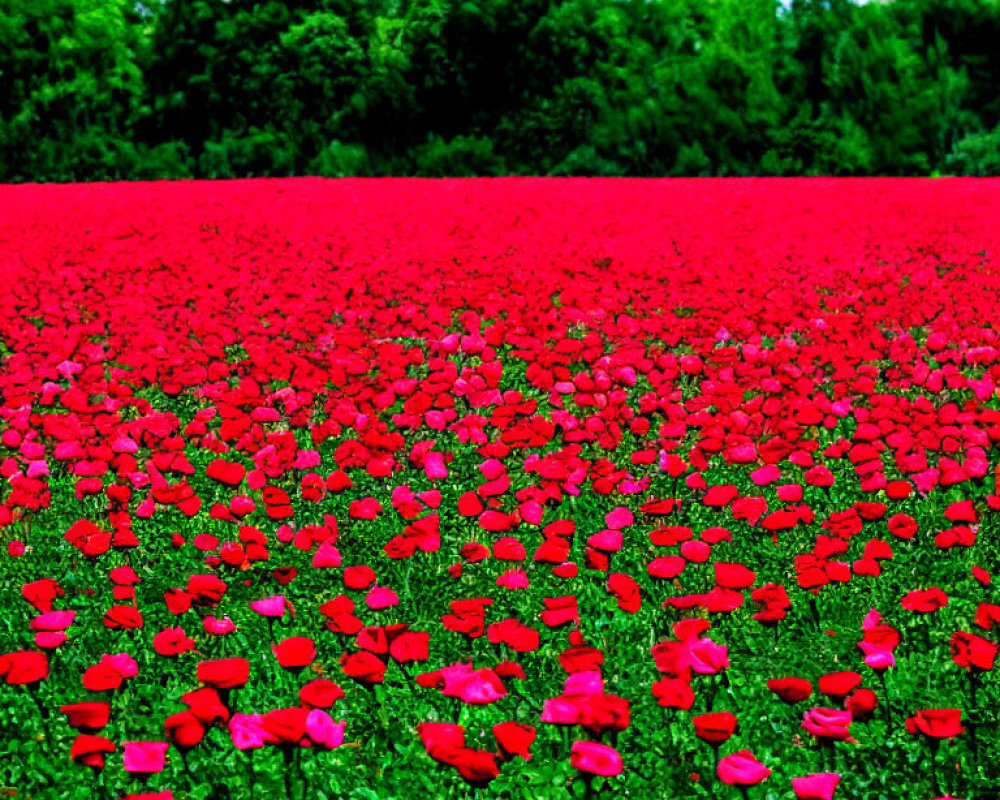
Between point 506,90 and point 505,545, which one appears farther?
point 506,90

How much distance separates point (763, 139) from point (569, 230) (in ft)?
26.3

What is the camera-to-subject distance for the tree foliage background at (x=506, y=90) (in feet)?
54.1

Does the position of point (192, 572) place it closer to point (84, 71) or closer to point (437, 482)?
point (437, 482)

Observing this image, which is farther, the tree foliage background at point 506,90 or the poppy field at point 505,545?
the tree foliage background at point 506,90

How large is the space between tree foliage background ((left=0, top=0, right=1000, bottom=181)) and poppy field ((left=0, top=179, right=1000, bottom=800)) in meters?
10.0

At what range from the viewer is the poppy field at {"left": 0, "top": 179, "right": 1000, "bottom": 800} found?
2.25m

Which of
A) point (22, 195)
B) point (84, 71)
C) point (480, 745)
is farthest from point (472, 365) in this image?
point (84, 71)

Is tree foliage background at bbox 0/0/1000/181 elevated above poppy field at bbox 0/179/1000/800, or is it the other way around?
tree foliage background at bbox 0/0/1000/181

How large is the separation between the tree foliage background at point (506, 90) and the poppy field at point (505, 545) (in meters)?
10.0

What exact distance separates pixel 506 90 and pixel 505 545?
676 inches

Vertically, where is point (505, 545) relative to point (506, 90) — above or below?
below

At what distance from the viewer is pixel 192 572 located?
3305 mm

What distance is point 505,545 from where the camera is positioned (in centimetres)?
268

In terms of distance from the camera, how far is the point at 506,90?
741 inches
